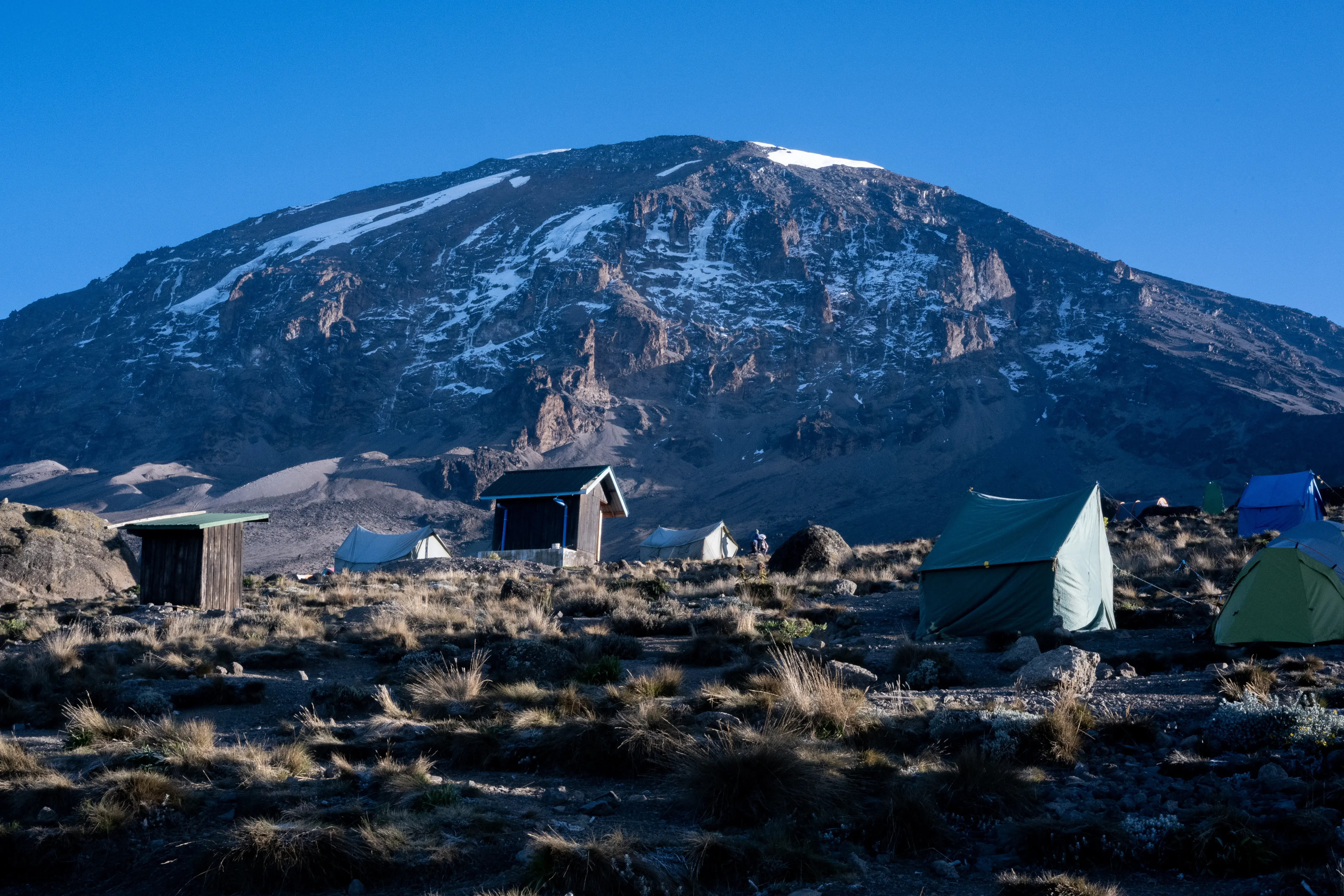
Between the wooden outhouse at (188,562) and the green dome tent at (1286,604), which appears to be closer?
the green dome tent at (1286,604)

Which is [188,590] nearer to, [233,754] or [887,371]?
[233,754]

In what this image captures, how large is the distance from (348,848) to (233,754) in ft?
7.48

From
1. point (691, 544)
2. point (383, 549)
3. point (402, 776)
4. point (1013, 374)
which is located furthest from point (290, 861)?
point (1013, 374)

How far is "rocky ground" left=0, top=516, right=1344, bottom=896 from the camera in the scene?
5328 mm

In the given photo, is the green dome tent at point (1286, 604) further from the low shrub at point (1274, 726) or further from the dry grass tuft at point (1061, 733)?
the dry grass tuft at point (1061, 733)

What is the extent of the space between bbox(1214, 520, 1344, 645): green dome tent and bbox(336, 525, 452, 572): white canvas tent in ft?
112

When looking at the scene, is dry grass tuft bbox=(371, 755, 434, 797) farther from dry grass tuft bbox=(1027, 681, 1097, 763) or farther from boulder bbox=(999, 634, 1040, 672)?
boulder bbox=(999, 634, 1040, 672)

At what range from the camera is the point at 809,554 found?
78.3 ft

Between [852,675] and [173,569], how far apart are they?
1352 centimetres

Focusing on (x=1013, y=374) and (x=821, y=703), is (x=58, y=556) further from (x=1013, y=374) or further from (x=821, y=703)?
(x=1013, y=374)

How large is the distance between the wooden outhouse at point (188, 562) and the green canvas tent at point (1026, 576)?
12.4 metres

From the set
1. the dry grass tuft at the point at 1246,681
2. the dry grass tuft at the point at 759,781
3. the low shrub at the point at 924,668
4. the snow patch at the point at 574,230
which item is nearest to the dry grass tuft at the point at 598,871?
the dry grass tuft at the point at 759,781

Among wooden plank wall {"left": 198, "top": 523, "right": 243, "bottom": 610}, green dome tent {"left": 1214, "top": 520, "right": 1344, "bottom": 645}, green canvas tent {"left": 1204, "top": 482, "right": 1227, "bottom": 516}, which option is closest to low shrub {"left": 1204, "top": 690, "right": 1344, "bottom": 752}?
green dome tent {"left": 1214, "top": 520, "right": 1344, "bottom": 645}

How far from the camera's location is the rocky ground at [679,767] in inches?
210
